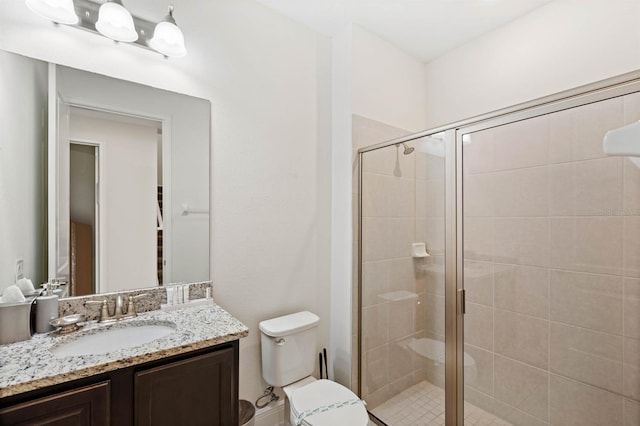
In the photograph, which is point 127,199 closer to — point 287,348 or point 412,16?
point 287,348

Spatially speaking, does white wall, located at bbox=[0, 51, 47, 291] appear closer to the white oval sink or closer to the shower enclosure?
the white oval sink

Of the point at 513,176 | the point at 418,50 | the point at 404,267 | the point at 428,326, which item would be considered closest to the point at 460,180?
the point at 513,176

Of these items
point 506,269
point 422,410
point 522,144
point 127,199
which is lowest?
point 422,410

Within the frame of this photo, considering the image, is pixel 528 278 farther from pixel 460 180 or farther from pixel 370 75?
pixel 370 75

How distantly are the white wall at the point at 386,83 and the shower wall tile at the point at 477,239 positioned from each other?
1031 millimetres

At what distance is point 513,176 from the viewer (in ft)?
5.19

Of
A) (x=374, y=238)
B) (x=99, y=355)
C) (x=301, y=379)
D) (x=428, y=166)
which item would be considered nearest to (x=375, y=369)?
(x=301, y=379)

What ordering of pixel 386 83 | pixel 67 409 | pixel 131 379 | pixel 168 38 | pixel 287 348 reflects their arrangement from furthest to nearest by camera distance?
pixel 386 83 < pixel 287 348 < pixel 168 38 < pixel 131 379 < pixel 67 409

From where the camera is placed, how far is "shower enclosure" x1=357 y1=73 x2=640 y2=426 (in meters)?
1.26

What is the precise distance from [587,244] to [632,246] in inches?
5.5

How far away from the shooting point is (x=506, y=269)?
159 cm

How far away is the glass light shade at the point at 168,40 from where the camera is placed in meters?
1.45

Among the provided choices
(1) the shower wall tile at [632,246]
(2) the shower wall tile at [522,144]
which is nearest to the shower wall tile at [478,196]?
(2) the shower wall tile at [522,144]

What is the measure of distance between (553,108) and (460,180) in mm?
488
